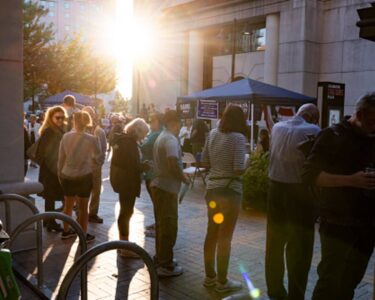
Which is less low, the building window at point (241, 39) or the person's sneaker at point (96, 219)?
the building window at point (241, 39)

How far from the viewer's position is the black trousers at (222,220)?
14.9 ft

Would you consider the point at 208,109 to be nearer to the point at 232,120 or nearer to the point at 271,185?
the point at 232,120

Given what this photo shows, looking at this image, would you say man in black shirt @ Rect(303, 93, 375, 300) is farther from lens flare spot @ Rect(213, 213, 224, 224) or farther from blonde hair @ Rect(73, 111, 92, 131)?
blonde hair @ Rect(73, 111, 92, 131)

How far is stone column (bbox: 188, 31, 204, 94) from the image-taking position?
26250 millimetres

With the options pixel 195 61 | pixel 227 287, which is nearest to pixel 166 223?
pixel 227 287

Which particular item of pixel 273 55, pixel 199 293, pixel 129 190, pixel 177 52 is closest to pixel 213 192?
pixel 199 293

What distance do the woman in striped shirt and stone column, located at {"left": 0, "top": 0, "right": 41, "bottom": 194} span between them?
2.71 metres

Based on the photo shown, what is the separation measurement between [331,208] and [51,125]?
5012 mm

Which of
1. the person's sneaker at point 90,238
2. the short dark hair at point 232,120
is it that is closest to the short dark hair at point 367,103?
the short dark hair at point 232,120

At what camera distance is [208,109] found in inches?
476

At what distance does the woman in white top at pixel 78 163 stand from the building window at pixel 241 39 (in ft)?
61.7

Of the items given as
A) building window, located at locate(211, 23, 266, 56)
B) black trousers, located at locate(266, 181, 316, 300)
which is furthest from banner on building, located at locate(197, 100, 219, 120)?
building window, located at locate(211, 23, 266, 56)

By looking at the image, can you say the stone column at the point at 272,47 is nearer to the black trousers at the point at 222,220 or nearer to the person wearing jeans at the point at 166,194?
the person wearing jeans at the point at 166,194

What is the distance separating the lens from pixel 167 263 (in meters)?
5.16
